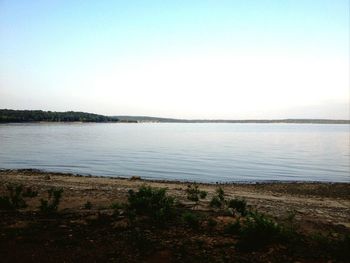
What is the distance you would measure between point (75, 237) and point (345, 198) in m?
17.1

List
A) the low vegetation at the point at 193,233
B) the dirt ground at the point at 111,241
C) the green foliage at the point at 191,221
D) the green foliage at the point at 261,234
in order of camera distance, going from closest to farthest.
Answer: the dirt ground at the point at 111,241, the low vegetation at the point at 193,233, the green foliage at the point at 261,234, the green foliage at the point at 191,221

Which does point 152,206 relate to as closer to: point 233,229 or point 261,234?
point 233,229

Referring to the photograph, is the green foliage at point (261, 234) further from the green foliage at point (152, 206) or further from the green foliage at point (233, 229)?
the green foliage at point (152, 206)

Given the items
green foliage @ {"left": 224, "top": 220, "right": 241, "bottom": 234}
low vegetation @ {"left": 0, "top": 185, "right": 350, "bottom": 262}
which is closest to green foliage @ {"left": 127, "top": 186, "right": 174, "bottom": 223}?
low vegetation @ {"left": 0, "top": 185, "right": 350, "bottom": 262}

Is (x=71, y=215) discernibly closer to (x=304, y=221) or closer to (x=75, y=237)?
(x=75, y=237)

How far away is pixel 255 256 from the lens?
7793 mm

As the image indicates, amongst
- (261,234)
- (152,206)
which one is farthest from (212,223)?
(152,206)

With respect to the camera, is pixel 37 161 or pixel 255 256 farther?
pixel 37 161

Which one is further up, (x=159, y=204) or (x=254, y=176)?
(x=159, y=204)

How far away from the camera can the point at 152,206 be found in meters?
11.2

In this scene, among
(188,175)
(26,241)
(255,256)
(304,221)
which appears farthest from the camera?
(188,175)

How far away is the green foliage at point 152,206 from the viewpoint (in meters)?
10.4

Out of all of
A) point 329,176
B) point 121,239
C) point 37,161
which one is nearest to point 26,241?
point 121,239

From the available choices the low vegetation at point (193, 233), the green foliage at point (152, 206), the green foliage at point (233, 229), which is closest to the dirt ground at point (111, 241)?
the low vegetation at point (193, 233)
